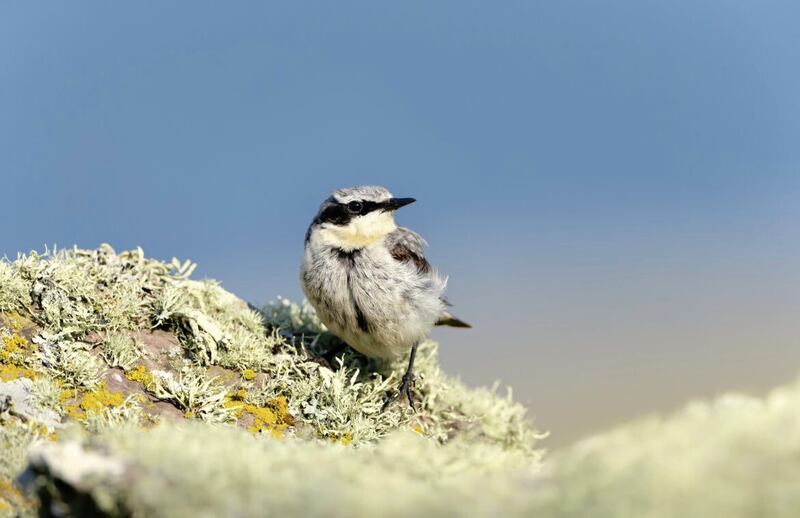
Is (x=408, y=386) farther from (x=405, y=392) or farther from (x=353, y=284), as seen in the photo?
(x=353, y=284)

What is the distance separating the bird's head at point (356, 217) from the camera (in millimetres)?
7336

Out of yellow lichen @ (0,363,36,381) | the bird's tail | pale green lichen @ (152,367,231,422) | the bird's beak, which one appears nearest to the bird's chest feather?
the bird's beak

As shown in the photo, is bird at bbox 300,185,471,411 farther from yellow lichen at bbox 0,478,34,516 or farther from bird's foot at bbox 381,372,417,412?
yellow lichen at bbox 0,478,34,516

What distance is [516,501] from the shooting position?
2156 mm

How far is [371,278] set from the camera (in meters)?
6.97

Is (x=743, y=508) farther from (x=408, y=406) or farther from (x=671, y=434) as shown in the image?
(x=408, y=406)

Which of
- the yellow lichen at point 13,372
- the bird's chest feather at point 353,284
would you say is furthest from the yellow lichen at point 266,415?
the bird's chest feather at point 353,284

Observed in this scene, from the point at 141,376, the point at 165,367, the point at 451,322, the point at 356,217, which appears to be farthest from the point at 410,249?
the point at 141,376

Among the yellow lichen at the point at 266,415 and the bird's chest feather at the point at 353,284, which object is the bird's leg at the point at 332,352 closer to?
the bird's chest feather at the point at 353,284

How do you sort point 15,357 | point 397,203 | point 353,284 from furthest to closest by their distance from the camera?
point 397,203, point 353,284, point 15,357

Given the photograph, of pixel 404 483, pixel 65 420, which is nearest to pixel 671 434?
pixel 404 483

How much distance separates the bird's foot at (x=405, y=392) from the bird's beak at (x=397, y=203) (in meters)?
1.63

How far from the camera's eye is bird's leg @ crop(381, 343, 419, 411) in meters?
6.44

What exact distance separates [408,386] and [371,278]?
1.01 meters
